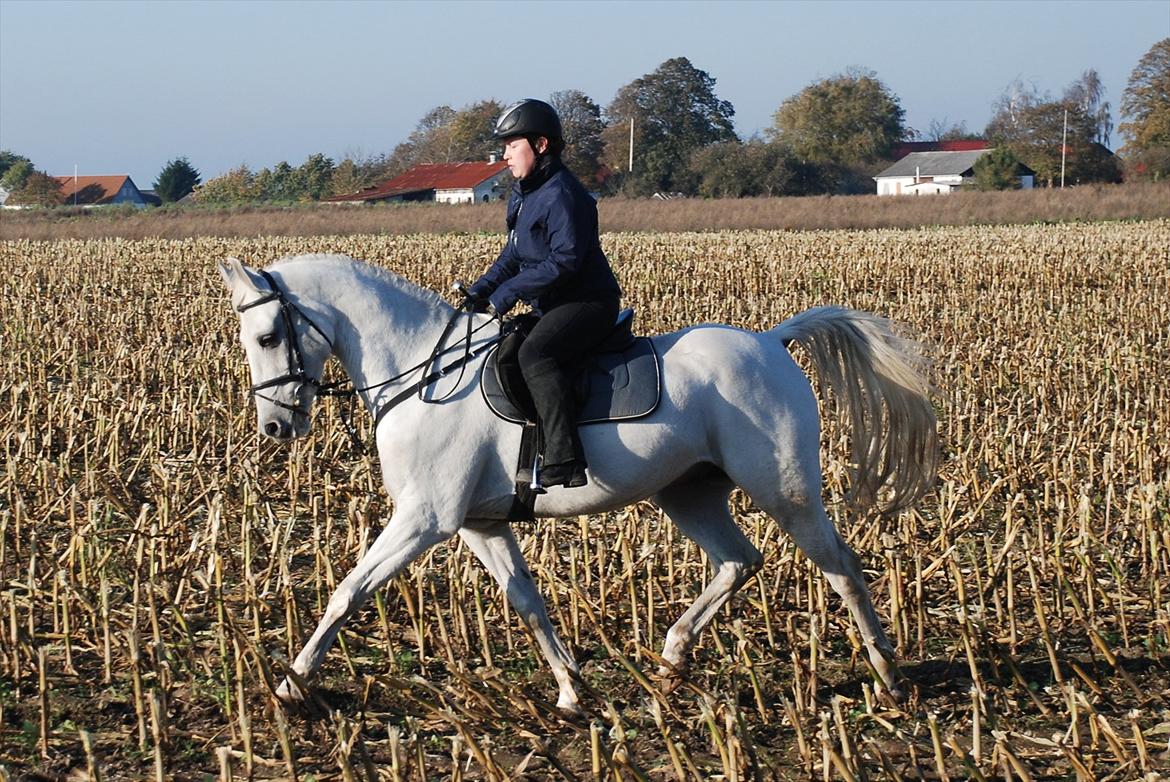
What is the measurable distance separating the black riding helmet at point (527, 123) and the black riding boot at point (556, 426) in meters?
0.93

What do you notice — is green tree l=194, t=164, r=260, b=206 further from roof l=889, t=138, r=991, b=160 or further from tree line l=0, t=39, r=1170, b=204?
roof l=889, t=138, r=991, b=160

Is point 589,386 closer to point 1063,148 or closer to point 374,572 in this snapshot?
point 374,572

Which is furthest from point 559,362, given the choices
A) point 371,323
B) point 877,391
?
point 877,391

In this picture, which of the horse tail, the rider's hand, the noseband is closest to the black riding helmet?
the rider's hand

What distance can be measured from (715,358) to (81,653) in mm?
3060

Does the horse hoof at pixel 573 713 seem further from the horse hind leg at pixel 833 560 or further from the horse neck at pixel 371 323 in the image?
the horse neck at pixel 371 323

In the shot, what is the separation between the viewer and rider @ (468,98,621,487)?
551 cm

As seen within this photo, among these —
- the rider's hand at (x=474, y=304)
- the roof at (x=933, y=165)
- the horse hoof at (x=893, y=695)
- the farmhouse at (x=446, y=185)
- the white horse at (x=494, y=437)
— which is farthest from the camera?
the roof at (x=933, y=165)

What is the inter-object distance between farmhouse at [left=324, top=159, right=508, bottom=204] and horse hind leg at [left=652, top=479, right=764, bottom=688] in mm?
69611

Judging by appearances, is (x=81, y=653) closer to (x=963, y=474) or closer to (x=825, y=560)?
(x=825, y=560)

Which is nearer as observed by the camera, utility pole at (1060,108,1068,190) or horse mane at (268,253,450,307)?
horse mane at (268,253,450,307)

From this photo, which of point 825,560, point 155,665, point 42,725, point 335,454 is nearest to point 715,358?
point 825,560

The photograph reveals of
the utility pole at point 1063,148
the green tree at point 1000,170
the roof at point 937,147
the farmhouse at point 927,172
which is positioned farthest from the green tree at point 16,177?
the utility pole at point 1063,148

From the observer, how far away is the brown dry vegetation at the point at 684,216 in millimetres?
40750
